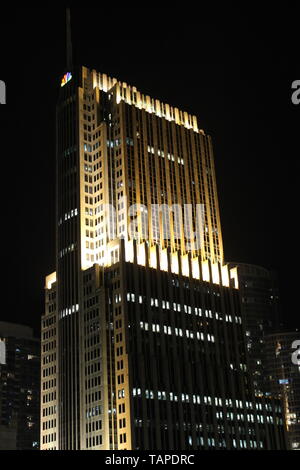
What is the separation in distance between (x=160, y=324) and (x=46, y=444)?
45.0 m

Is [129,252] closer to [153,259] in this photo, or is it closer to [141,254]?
[141,254]

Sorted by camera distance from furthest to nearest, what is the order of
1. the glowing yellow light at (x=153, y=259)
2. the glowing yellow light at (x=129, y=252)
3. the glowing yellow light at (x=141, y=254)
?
the glowing yellow light at (x=153, y=259) < the glowing yellow light at (x=141, y=254) < the glowing yellow light at (x=129, y=252)

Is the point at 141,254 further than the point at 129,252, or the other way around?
the point at 141,254

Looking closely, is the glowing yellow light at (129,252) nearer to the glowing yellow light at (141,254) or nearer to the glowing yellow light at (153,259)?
the glowing yellow light at (141,254)

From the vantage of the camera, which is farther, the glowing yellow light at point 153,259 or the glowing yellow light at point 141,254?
the glowing yellow light at point 153,259

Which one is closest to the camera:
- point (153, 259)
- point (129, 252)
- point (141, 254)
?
point (129, 252)

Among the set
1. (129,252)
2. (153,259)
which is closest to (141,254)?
(129,252)

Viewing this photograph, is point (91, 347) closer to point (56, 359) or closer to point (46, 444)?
point (56, 359)

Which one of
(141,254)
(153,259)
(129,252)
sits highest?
(141,254)

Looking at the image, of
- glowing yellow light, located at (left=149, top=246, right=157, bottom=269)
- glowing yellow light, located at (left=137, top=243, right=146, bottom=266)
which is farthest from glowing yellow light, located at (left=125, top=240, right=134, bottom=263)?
glowing yellow light, located at (left=149, top=246, right=157, bottom=269)

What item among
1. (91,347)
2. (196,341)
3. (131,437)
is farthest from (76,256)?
(131,437)

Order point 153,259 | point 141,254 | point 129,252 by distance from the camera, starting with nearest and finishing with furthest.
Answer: point 129,252, point 141,254, point 153,259

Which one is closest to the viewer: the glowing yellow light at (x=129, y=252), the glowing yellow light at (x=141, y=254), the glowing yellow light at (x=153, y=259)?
the glowing yellow light at (x=129, y=252)

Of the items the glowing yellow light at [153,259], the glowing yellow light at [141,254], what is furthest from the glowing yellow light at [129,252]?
the glowing yellow light at [153,259]
